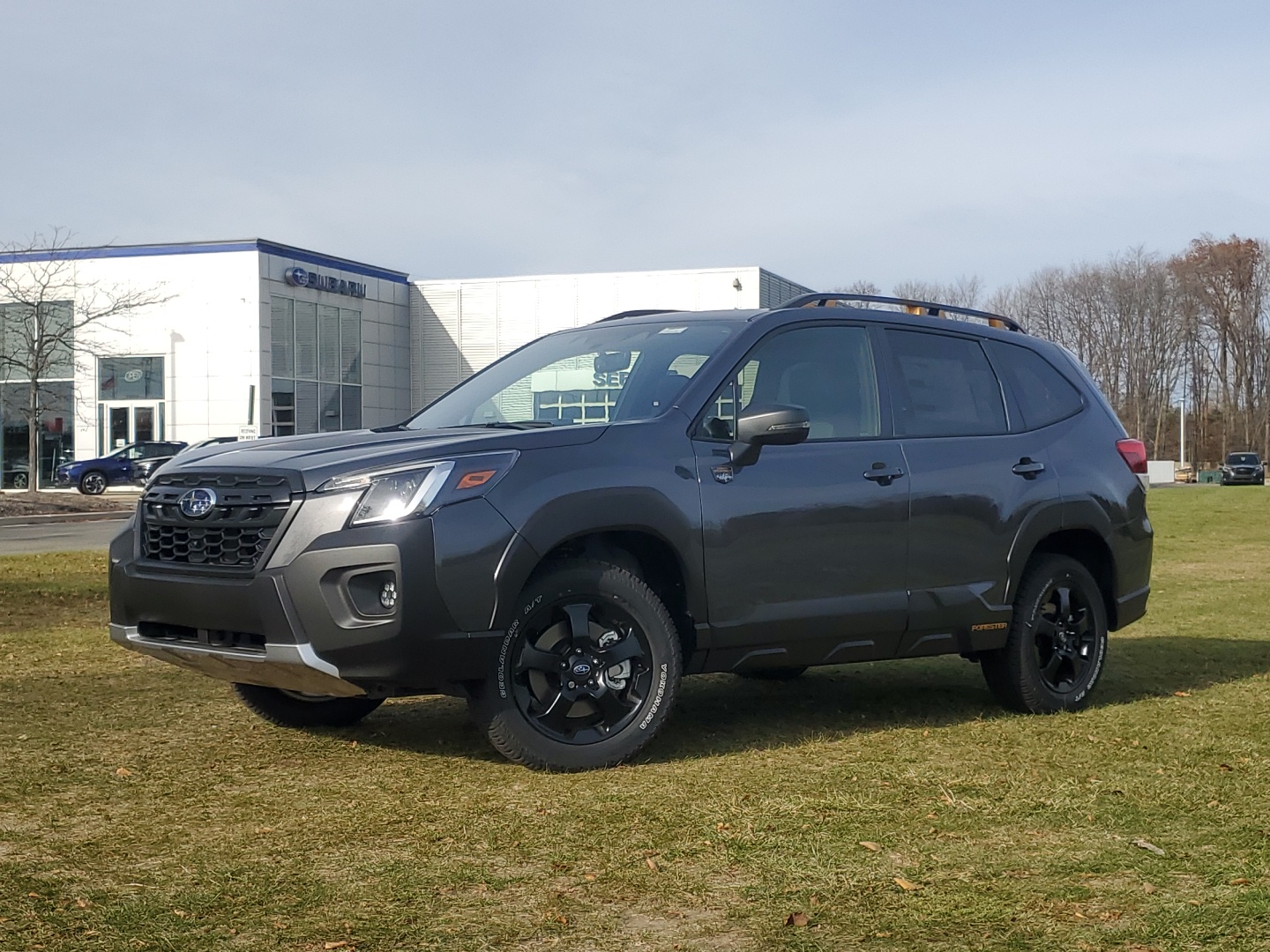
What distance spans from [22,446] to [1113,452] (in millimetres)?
48433

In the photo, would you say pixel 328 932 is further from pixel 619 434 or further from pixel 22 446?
pixel 22 446

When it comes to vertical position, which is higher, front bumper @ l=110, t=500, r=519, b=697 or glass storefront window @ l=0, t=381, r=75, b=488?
glass storefront window @ l=0, t=381, r=75, b=488

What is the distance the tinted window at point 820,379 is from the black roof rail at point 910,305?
0.60ft

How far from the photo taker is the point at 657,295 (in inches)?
Answer: 2297

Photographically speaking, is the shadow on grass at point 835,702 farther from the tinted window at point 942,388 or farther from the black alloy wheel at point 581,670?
the tinted window at point 942,388

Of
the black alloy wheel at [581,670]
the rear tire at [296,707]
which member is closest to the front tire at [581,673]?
the black alloy wheel at [581,670]

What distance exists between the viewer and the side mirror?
6.15 meters

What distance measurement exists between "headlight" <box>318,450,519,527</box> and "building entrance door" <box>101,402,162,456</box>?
46441 millimetres

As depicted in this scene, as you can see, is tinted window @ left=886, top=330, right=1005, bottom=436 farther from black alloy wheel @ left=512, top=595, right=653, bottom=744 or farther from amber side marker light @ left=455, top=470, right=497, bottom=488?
amber side marker light @ left=455, top=470, right=497, bottom=488

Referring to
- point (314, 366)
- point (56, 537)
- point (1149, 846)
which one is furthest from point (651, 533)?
point (314, 366)

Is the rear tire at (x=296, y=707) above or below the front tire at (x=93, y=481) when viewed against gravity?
below

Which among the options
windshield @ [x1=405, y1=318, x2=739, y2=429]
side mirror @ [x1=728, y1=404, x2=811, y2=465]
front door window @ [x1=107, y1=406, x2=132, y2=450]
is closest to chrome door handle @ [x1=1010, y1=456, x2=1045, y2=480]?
side mirror @ [x1=728, y1=404, x2=811, y2=465]

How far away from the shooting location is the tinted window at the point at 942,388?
23.3ft

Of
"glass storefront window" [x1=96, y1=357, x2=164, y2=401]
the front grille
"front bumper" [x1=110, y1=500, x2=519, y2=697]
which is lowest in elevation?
"front bumper" [x1=110, y1=500, x2=519, y2=697]
